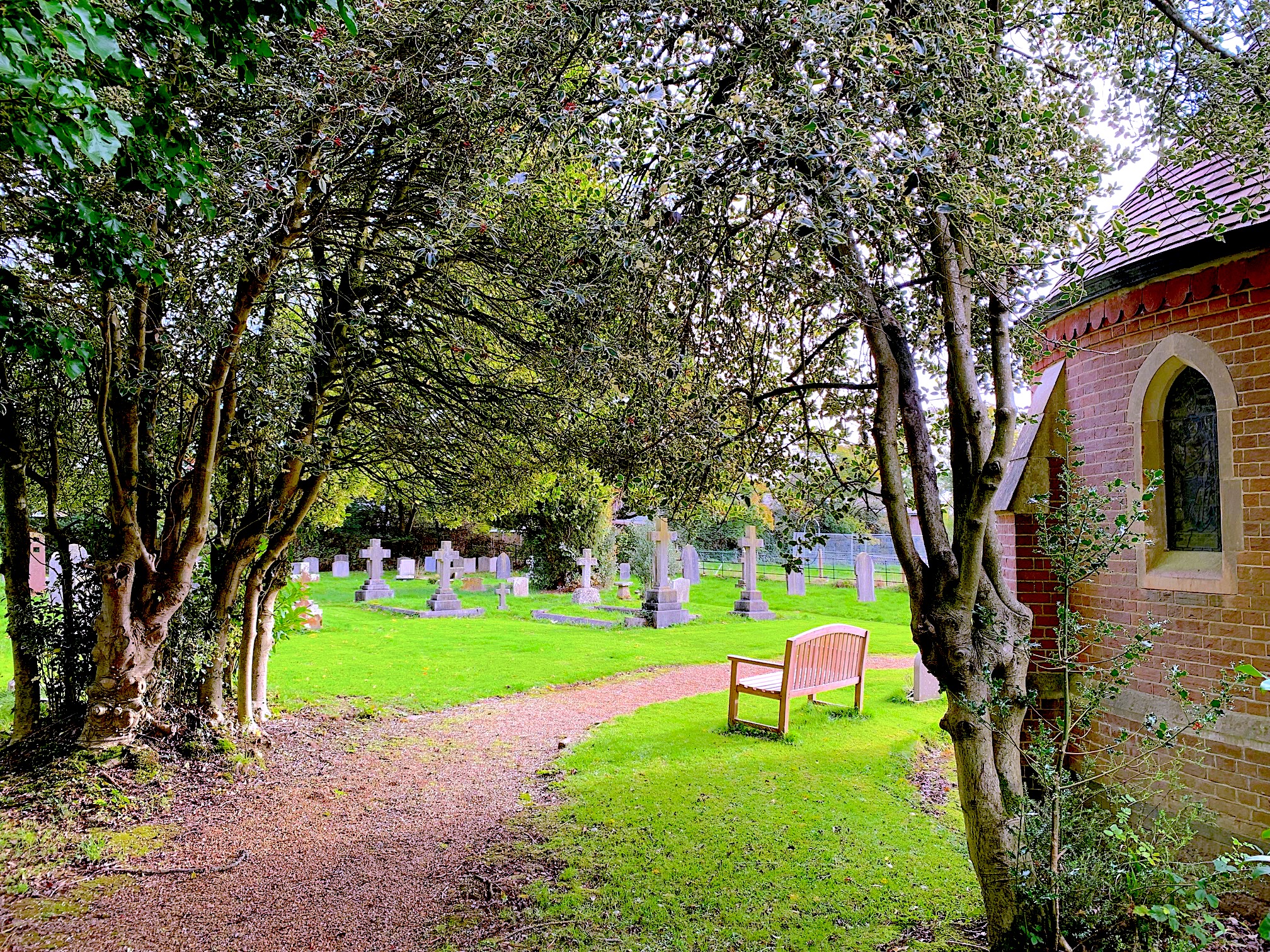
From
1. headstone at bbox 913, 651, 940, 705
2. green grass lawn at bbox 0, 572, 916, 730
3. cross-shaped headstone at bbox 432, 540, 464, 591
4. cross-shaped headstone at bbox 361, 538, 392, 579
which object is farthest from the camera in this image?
cross-shaped headstone at bbox 361, 538, 392, 579

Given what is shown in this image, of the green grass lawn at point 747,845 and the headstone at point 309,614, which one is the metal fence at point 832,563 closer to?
the headstone at point 309,614

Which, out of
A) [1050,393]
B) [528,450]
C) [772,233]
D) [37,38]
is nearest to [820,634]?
[1050,393]

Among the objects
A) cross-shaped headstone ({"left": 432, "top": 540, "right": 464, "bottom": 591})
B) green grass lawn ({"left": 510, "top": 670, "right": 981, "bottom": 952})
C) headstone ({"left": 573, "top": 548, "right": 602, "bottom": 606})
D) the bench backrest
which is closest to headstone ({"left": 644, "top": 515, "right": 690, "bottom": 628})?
headstone ({"left": 573, "top": 548, "right": 602, "bottom": 606})

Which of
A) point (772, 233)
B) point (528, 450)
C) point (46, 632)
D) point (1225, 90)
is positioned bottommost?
point (46, 632)

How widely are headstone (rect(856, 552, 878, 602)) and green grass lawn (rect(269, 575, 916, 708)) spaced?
368mm

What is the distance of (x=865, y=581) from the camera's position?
870 inches

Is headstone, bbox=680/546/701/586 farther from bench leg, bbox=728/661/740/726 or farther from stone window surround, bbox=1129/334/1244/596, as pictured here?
stone window surround, bbox=1129/334/1244/596

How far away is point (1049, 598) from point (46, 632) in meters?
9.42

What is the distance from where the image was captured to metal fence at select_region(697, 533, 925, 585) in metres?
30.1

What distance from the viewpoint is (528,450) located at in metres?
7.46

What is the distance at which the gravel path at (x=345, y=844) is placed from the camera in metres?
4.63

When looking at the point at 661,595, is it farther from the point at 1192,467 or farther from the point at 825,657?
the point at 1192,467

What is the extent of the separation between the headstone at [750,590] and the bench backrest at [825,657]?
926cm

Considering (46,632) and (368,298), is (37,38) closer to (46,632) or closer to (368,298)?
(368,298)
